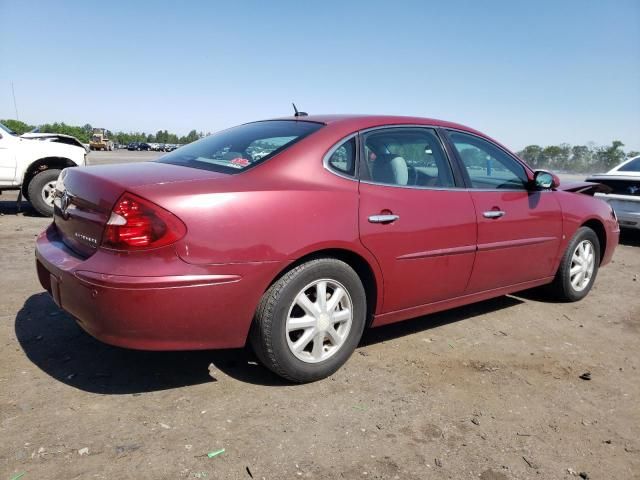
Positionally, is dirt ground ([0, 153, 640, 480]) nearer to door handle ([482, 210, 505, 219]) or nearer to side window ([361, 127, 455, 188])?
door handle ([482, 210, 505, 219])

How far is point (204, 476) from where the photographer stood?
7.20 feet

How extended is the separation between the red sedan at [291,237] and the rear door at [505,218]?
0.01 m

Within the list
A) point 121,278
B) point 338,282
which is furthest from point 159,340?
point 338,282

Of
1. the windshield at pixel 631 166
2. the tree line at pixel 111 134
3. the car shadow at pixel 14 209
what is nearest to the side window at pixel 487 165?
the windshield at pixel 631 166

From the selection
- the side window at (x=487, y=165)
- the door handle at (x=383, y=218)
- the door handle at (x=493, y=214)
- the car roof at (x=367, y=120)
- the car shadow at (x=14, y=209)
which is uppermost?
the car roof at (x=367, y=120)

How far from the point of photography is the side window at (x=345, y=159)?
3.14 m

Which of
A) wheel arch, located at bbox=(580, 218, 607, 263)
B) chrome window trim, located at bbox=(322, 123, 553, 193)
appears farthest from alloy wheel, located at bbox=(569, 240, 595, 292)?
chrome window trim, located at bbox=(322, 123, 553, 193)

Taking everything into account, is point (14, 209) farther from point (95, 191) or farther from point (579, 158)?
point (579, 158)

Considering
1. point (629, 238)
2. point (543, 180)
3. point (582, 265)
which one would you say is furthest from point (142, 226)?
point (629, 238)

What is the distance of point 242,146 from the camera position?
3.36 m

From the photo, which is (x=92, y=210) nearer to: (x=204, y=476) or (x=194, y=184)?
(x=194, y=184)

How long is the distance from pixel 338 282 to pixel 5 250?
482 centimetres

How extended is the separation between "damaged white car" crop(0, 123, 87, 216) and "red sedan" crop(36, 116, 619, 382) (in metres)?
6.09

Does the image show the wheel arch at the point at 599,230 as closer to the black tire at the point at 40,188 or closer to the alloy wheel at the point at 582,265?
the alloy wheel at the point at 582,265
